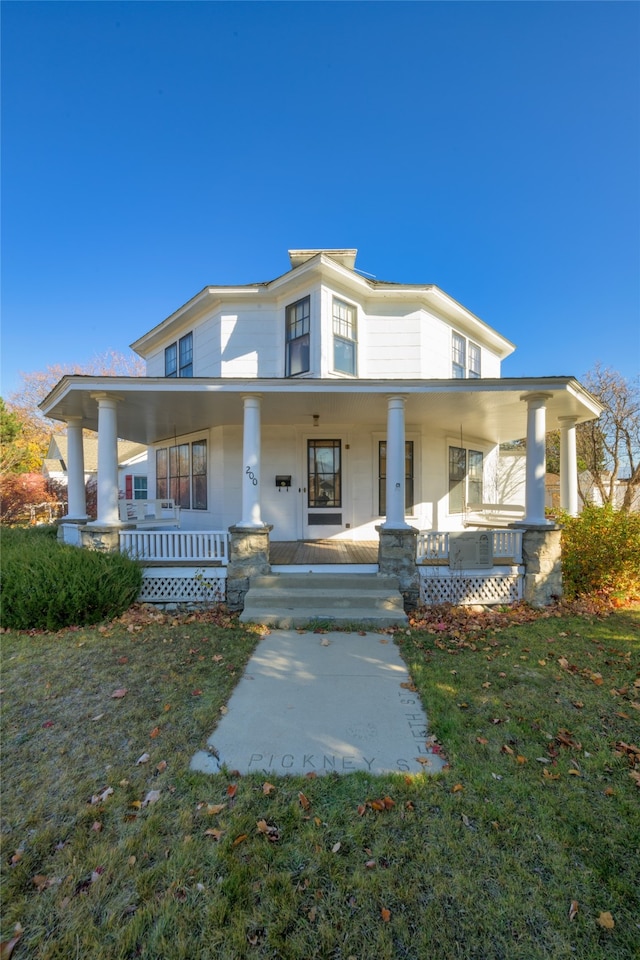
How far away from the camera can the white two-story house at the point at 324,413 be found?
24.3ft

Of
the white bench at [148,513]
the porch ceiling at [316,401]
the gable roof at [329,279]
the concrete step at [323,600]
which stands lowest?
the concrete step at [323,600]

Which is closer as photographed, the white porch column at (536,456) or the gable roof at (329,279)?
the white porch column at (536,456)

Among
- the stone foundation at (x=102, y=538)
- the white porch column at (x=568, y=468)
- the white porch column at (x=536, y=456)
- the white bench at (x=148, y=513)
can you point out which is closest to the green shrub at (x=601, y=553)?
the white porch column at (x=536, y=456)

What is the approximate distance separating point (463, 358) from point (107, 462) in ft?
29.3

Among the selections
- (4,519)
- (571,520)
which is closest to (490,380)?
(571,520)

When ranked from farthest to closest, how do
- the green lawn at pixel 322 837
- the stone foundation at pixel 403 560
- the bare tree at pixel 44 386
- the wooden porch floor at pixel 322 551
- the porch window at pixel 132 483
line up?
the bare tree at pixel 44 386 → the porch window at pixel 132 483 → the wooden porch floor at pixel 322 551 → the stone foundation at pixel 403 560 → the green lawn at pixel 322 837

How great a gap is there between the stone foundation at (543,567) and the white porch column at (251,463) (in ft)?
15.5

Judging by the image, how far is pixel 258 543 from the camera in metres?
6.41

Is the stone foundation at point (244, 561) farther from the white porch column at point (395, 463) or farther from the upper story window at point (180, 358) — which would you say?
the upper story window at point (180, 358)

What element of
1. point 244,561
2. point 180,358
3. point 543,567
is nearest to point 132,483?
point 180,358

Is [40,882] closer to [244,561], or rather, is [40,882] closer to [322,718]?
[322,718]

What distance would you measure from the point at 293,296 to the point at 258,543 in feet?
18.9

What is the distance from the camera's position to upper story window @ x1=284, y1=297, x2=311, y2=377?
8.55 m

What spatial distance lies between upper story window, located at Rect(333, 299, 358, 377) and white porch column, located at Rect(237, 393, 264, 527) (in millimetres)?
2765
